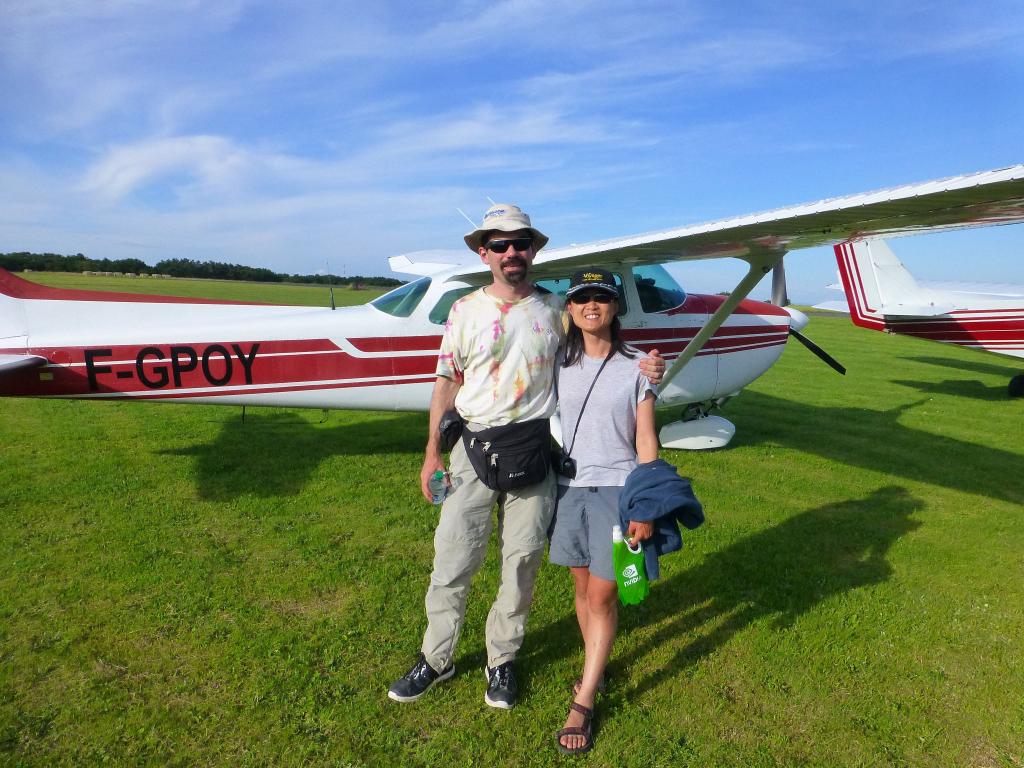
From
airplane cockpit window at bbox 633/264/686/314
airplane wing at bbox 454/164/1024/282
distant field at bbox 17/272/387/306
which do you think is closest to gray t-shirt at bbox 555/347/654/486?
airplane wing at bbox 454/164/1024/282

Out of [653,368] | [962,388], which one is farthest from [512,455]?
[962,388]

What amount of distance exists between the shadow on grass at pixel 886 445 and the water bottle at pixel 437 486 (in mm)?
4806

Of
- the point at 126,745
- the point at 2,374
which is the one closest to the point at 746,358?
the point at 126,745

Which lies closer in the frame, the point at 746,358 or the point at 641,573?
the point at 641,573

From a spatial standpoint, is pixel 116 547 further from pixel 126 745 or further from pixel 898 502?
pixel 898 502

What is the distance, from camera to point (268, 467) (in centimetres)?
512

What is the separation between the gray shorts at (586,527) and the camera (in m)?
2.03

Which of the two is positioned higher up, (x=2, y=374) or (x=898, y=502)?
(x=2, y=374)

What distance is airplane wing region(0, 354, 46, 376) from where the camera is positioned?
3999 millimetres

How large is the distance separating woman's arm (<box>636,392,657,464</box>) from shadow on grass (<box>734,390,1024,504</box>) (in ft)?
14.6

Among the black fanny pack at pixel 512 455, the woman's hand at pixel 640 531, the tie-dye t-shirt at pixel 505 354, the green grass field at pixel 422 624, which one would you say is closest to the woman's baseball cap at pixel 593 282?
the tie-dye t-shirt at pixel 505 354

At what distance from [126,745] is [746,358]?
5575 millimetres

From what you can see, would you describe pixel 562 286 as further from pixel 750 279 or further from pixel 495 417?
pixel 495 417

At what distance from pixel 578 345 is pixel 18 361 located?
13.4 feet
